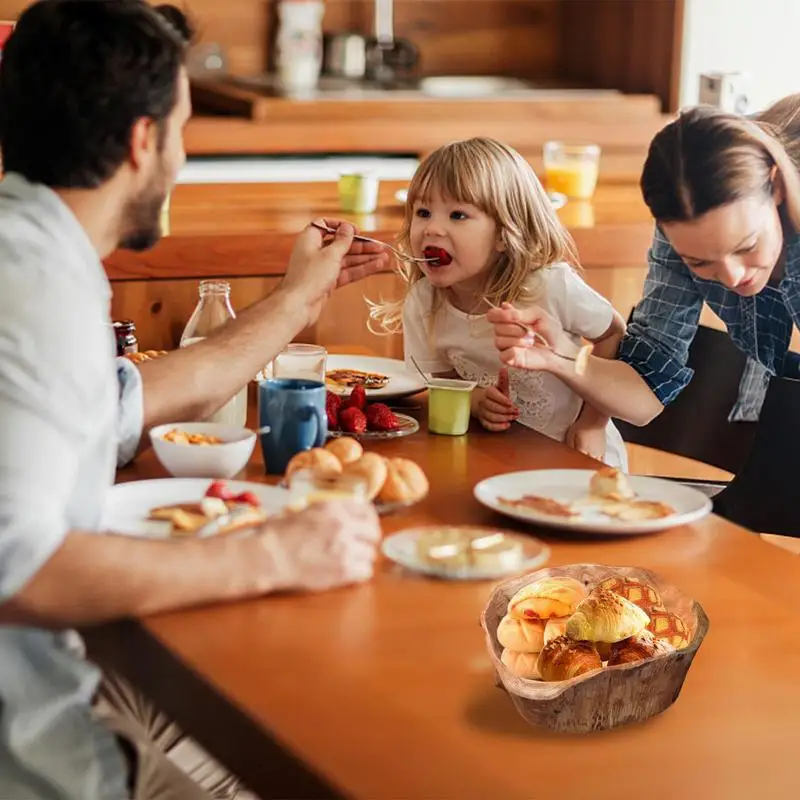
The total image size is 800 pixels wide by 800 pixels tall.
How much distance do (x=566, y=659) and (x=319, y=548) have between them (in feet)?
0.93

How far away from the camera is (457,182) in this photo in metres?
2.43

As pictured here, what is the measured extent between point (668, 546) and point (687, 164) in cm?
68

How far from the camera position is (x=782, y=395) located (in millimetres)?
2098

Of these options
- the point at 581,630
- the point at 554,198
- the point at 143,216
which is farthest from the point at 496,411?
the point at 554,198

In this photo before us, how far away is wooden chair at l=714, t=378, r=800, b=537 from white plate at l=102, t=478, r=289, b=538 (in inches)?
32.0

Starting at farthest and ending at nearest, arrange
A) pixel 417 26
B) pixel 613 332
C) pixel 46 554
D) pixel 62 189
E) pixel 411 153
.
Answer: pixel 417 26 → pixel 411 153 → pixel 613 332 → pixel 62 189 → pixel 46 554

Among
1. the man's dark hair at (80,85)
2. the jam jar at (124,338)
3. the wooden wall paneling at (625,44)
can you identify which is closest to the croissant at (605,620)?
the man's dark hair at (80,85)

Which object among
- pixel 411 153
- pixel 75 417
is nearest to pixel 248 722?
pixel 75 417

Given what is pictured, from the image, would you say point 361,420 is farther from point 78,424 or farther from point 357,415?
point 78,424

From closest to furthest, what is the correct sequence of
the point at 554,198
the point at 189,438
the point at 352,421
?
the point at 189,438, the point at 352,421, the point at 554,198

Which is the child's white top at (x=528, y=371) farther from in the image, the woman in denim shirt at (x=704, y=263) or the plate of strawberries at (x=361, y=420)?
the plate of strawberries at (x=361, y=420)

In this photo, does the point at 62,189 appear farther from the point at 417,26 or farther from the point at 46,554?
the point at 417,26

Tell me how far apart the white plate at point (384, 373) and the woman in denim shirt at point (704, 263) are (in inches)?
7.2

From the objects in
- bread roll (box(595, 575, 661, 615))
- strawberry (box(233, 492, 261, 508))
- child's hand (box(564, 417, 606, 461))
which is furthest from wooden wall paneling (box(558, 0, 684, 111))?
bread roll (box(595, 575, 661, 615))
